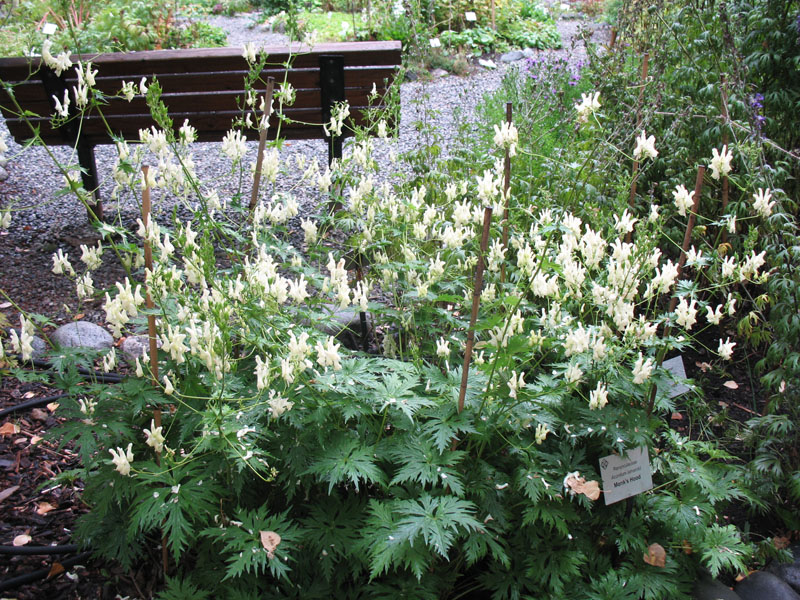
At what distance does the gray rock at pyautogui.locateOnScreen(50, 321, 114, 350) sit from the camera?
151 inches

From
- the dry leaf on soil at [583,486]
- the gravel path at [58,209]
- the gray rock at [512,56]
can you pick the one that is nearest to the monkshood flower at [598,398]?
the dry leaf on soil at [583,486]

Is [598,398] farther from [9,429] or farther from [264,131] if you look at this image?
[9,429]

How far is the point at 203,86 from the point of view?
528 centimetres

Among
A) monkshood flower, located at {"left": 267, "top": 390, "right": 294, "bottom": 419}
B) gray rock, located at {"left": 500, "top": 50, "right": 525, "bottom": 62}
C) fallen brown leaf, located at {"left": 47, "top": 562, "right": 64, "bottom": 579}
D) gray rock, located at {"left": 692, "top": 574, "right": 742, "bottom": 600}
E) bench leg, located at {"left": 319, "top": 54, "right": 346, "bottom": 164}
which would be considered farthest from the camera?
gray rock, located at {"left": 500, "top": 50, "right": 525, "bottom": 62}

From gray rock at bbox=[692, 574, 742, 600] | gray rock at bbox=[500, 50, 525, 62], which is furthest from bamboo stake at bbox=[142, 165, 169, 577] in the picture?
gray rock at bbox=[500, 50, 525, 62]

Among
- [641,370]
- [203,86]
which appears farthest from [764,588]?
[203,86]

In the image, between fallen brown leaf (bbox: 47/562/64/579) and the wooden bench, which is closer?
fallen brown leaf (bbox: 47/562/64/579)

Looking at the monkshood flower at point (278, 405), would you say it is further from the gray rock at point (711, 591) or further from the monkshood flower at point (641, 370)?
the gray rock at point (711, 591)

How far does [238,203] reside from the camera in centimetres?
276

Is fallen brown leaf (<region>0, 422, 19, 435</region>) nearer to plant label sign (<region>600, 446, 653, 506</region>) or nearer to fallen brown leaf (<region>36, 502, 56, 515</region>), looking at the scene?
fallen brown leaf (<region>36, 502, 56, 515</region>)

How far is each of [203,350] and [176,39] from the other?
33.2 ft

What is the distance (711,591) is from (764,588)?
27 centimetres

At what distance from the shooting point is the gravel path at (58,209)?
A: 4441 mm

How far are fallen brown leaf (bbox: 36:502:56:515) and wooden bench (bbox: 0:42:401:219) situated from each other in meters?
3.06
